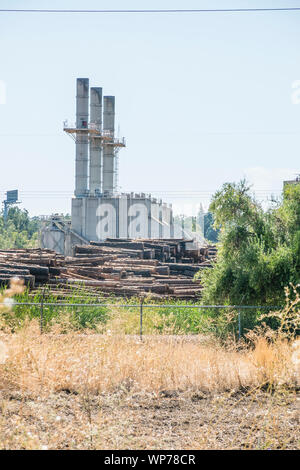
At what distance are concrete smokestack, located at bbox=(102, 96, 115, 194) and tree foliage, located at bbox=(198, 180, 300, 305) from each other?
39290 millimetres

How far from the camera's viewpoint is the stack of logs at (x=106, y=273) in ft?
53.7

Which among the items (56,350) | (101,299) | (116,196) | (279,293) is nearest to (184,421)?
(56,350)

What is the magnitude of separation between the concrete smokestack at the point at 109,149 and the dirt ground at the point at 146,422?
149 ft

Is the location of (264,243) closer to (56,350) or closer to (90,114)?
(56,350)

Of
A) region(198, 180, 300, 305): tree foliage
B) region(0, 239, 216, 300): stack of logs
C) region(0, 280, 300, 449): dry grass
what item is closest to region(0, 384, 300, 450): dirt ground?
region(0, 280, 300, 449): dry grass

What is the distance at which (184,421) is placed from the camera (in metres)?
5.63

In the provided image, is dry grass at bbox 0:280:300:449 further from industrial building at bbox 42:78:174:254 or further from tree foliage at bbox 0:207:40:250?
tree foliage at bbox 0:207:40:250

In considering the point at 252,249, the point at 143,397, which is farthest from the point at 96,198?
the point at 143,397

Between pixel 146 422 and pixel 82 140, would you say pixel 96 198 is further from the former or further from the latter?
pixel 146 422

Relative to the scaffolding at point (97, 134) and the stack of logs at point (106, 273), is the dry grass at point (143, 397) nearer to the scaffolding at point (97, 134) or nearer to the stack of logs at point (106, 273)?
the stack of logs at point (106, 273)

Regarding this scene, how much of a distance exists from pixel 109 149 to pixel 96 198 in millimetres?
6714

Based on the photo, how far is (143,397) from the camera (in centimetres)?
659

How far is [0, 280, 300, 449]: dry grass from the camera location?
486 centimetres

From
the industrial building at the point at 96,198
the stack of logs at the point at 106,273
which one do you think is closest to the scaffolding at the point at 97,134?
the industrial building at the point at 96,198
